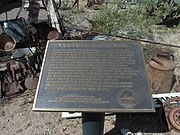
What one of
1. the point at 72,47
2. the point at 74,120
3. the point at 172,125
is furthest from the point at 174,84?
the point at 72,47

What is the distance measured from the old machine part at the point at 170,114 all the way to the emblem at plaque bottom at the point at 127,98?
4.42ft

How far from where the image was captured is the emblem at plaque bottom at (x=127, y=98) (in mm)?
3222

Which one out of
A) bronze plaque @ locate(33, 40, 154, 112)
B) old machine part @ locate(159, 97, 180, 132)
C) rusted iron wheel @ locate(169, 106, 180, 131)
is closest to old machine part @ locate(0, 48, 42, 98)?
bronze plaque @ locate(33, 40, 154, 112)

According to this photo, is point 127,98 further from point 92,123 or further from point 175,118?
point 175,118

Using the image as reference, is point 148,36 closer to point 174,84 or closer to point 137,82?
point 174,84

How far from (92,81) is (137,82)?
0.56 m

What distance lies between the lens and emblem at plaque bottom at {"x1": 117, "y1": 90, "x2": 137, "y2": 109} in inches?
127

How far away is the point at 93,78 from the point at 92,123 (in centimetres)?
56

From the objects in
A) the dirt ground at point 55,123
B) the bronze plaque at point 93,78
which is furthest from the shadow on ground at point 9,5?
the bronze plaque at point 93,78

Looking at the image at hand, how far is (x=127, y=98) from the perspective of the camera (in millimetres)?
3283

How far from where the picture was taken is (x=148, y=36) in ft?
24.1

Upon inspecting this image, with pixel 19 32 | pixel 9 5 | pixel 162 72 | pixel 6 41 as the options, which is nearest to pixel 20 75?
pixel 6 41

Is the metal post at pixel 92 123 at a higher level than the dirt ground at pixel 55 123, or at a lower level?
higher

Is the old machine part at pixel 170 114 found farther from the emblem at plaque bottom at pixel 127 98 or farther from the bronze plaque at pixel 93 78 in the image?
the emblem at plaque bottom at pixel 127 98
